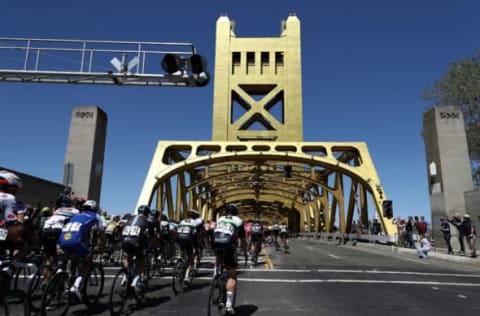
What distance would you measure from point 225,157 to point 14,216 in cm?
2098

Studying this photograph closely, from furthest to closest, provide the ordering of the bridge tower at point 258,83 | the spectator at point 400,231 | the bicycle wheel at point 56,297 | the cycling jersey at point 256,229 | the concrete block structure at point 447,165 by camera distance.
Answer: the bridge tower at point 258,83
the spectator at point 400,231
the concrete block structure at point 447,165
the cycling jersey at point 256,229
the bicycle wheel at point 56,297

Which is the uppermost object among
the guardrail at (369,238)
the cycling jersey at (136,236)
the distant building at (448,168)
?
the distant building at (448,168)

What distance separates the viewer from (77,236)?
5156mm

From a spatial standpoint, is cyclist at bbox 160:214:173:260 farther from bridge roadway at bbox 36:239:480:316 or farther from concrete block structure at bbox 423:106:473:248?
concrete block structure at bbox 423:106:473:248

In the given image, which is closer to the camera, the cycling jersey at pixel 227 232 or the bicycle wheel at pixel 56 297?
the bicycle wheel at pixel 56 297

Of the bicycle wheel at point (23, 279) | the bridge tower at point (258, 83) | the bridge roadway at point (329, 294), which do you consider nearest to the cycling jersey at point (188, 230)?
the bridge roadway at point (329, 294)

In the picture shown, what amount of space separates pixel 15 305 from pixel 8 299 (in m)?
0.10

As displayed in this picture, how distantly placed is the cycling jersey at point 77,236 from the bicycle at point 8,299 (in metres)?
1.17

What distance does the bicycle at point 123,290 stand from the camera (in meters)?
5.07

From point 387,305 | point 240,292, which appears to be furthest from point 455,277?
point 240,292

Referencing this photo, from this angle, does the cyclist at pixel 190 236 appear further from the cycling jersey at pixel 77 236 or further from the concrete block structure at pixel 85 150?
the concrete block structure at pixel 85 150

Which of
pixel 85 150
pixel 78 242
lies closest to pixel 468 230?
pixel 78 242

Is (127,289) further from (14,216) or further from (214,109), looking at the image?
(214,109)

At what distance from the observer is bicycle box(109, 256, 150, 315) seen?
200 inches
